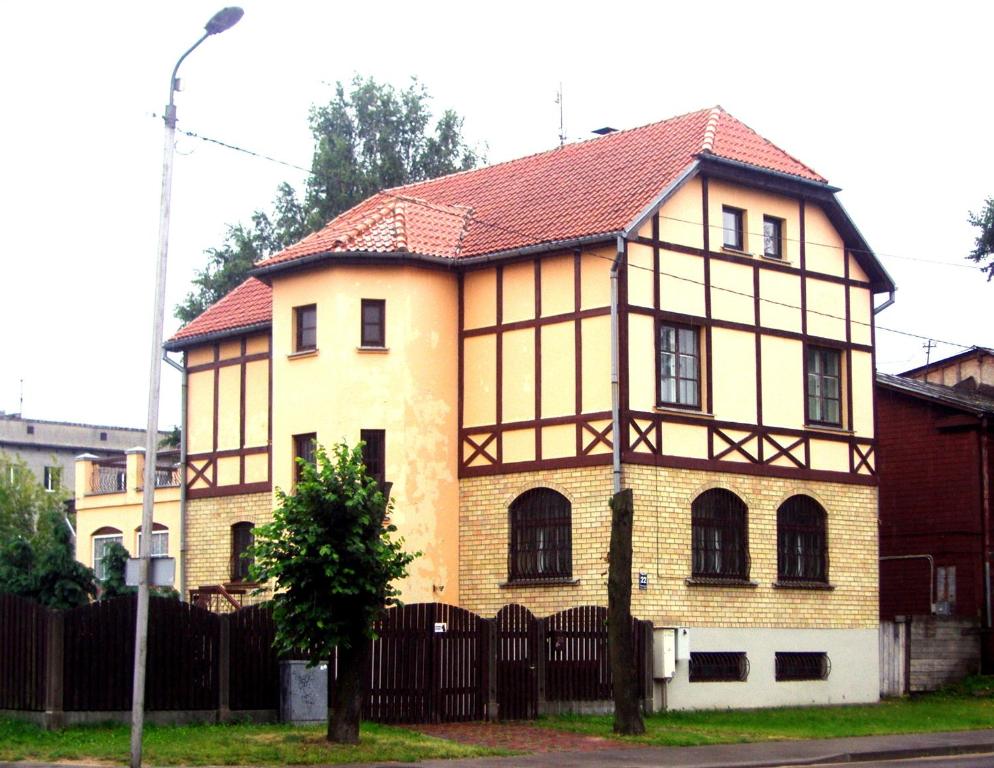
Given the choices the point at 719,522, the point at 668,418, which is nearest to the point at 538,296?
the point at 668,418

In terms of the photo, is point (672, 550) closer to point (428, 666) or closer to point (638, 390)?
point (638, 390)

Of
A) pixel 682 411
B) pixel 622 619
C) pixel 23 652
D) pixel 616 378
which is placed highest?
pixel 616 378

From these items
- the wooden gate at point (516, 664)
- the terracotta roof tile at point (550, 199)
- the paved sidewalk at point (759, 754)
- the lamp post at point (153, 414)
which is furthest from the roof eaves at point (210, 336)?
the paved sidewalk at point (759, 754)

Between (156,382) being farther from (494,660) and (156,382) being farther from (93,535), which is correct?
(93,535)

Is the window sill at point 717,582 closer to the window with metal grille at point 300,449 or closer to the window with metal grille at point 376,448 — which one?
the window with metal grille at point 376,448

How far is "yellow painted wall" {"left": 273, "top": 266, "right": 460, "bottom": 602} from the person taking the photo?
109 feet

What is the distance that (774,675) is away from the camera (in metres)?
33.4

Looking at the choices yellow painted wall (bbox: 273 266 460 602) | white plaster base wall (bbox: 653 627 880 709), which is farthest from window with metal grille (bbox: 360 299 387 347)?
white plaster base wall (bbox: 653 627 880 709)

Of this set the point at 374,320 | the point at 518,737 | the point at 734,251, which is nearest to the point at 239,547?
the point at 374,320

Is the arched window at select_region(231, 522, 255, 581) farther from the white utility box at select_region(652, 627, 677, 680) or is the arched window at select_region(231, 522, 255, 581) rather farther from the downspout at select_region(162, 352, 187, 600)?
the white utility box at select_region(652, 627, 677, 680)

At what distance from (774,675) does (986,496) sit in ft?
30.6

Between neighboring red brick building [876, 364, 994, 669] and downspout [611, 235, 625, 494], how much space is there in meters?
11.0

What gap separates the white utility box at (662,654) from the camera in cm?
3023

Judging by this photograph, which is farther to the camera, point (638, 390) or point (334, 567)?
point (638, 390)
